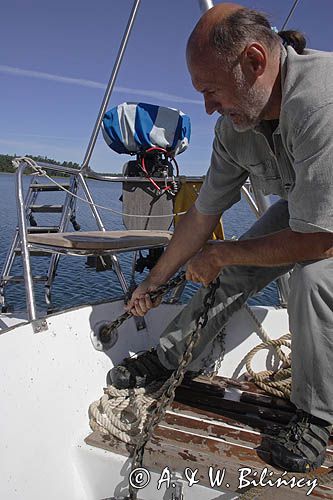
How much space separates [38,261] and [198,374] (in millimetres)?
7569

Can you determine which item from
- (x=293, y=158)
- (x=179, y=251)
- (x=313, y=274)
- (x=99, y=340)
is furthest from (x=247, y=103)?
(x=99, y=340)

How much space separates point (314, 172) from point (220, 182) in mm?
636

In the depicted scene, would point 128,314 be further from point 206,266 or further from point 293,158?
point 293,158

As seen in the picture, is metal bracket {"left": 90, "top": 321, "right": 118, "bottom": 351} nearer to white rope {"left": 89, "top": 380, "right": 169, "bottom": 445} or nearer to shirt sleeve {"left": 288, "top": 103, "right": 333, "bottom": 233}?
white rope {"left": 89, "top": 380, "right": 169, "bottom": 445}

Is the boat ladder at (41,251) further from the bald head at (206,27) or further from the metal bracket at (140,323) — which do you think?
the bald head at (206,27)

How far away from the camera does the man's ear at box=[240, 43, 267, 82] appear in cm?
155

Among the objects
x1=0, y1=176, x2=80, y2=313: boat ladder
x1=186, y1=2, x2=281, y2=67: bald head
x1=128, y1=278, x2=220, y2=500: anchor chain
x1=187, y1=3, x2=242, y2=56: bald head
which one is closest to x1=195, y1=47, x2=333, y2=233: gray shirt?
x1=186, y1=2, x2=281, y2=67: bald head

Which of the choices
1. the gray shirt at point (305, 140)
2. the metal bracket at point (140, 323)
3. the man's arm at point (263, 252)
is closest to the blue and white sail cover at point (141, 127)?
the metal bracket at point (140, 323)

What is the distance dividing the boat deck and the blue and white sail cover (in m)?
2.43

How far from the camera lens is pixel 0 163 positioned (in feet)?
104

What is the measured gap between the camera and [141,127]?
13.2ft

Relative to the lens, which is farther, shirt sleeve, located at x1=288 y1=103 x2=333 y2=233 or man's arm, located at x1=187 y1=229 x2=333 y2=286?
man's arm, located at x1=187 y1=229 x2=333 y2=286

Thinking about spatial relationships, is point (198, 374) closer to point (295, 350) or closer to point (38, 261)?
point (295, 350)

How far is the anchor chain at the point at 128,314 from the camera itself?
198 centimetres
